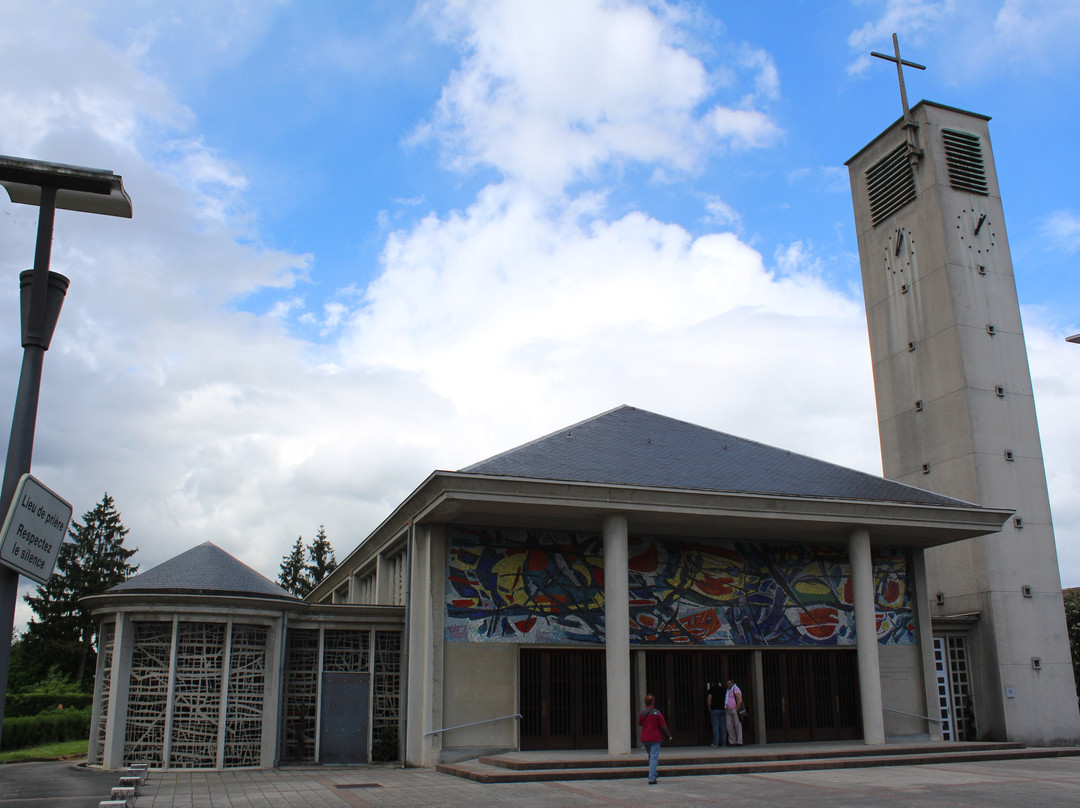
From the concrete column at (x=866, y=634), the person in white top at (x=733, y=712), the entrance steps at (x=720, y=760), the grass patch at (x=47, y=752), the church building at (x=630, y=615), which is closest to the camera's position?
the entrance steps at (x=720, y=760)

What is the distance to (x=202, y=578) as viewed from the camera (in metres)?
19.3

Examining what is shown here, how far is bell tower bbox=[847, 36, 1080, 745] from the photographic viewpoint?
972 inches

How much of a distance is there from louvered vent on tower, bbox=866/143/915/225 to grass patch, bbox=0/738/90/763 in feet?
94.6

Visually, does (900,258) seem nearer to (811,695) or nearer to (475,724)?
(811,695)

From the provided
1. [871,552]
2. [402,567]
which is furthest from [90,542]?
[871,552]

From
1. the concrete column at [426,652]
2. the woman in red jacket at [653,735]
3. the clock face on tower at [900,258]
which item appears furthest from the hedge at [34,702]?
the clock face on tower at [900,258]

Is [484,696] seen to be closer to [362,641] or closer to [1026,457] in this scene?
[362,641]

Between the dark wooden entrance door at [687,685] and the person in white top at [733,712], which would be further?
the dark wooden entrance door at [687,685]

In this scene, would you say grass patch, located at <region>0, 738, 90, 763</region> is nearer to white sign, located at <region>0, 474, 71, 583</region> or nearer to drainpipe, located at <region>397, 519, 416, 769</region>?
drainpipe, located at <region>397, 519, 416, 769</region>

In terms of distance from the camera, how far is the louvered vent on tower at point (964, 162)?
28156mm

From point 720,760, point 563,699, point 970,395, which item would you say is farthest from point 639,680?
point 970,395

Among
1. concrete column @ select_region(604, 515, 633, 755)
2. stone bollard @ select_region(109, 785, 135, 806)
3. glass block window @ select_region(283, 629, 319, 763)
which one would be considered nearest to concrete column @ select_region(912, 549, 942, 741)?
concrete column @ select_region(604, 515, 633, 755)

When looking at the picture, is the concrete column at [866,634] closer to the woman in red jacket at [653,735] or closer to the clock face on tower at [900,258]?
the woman in red jacket at [653,735]

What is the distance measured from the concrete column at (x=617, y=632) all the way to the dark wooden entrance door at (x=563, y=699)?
1.58m
